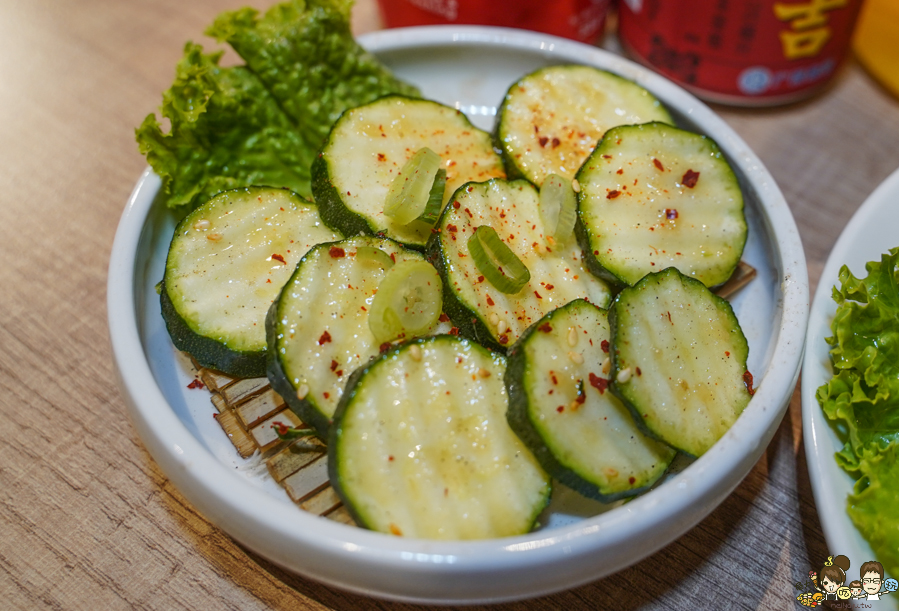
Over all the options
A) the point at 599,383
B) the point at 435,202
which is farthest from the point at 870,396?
the point at 435,202

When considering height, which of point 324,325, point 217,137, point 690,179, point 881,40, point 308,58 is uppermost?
point 308,58

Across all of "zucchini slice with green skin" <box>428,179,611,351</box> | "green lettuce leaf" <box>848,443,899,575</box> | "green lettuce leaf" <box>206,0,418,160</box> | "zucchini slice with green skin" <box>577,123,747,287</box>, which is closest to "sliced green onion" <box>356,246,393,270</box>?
"zucchini slice with green skin" <box>428,179,611,351</box>

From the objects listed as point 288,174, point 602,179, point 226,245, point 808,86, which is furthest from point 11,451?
point 808,86

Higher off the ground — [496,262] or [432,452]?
[496,262]

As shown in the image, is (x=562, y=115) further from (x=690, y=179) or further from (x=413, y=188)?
(x=413, y=188)

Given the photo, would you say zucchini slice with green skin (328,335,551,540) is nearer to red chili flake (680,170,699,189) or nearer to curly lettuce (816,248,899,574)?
curly lettuce (816,248,899,574)
